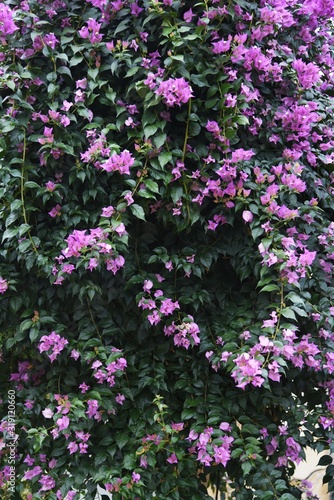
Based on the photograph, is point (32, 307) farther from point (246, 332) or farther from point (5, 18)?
point (5, 18)

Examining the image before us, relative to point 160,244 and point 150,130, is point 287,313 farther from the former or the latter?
point 150,130

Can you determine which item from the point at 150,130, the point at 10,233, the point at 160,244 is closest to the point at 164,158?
the point at 150,130

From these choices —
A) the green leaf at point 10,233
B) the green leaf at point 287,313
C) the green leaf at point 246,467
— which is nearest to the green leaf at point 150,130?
the green leaf at point 10,233

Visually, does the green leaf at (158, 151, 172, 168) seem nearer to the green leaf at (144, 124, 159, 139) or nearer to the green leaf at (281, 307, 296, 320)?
the green leaf at (144, 124, 159, 139)

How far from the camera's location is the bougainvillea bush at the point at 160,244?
153cm

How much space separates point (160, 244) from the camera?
1718mm

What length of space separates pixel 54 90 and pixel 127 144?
248 mm

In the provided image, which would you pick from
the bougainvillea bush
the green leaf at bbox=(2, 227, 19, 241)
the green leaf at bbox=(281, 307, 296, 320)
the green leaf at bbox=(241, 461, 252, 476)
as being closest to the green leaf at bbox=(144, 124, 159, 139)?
the bougainvillea bush

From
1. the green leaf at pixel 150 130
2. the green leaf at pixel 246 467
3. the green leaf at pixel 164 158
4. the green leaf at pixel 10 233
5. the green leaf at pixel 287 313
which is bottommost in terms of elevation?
the green leaf at pixel 246 467

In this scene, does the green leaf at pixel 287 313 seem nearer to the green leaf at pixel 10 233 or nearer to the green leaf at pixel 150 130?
the green leaf at pixel 150 130

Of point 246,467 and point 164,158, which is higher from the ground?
point 164,158

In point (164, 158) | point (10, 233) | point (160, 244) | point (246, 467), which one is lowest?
point (246, 467)

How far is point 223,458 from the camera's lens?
1512 millimetres

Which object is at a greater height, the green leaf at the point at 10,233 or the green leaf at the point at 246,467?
the green leaf at the point at 10,233
